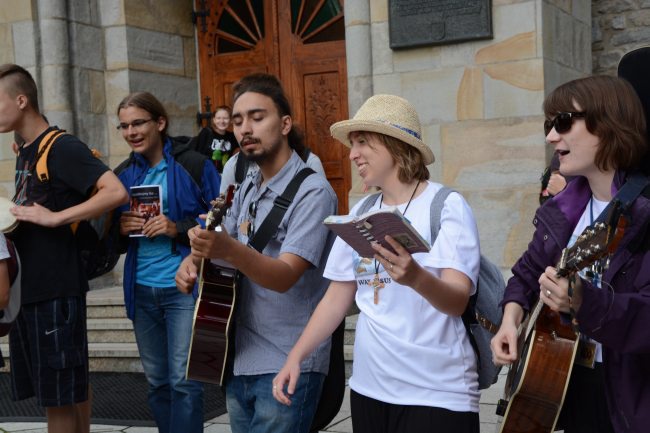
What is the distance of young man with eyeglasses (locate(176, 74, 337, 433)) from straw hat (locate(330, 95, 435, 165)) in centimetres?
47

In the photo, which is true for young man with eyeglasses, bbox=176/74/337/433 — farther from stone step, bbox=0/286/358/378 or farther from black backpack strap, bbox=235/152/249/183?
stone step, bbox=0/286/358/378

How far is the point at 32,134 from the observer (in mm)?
4293

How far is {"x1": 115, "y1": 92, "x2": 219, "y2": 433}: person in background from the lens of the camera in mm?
4297

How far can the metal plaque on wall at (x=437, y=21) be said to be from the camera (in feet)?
23.7

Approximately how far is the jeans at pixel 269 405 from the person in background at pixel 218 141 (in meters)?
5.31

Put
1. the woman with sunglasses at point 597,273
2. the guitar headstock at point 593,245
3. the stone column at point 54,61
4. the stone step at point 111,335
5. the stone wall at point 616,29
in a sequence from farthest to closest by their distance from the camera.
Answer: the stone column at point 54,61, the stone wall at point 616,29, the stone step at point 111,335, the woman with sunglasses at point 597,273, the guitar headstock at point 593,245

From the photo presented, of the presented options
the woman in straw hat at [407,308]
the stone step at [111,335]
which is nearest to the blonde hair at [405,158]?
the woman in straw hat at [407,308]

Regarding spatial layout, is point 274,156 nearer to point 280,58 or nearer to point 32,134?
point 32,134

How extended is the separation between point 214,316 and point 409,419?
3.21 ft

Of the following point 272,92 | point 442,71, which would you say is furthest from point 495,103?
point 272,92

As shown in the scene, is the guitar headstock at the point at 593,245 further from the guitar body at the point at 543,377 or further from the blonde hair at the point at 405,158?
the blonde hair at the point at 405,158

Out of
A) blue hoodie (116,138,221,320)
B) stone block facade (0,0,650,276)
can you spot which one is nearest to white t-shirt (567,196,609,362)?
blue hoodie (116,138,221,320)

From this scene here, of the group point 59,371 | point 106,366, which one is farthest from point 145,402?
point 59,371

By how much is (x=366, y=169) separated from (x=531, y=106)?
452cm
